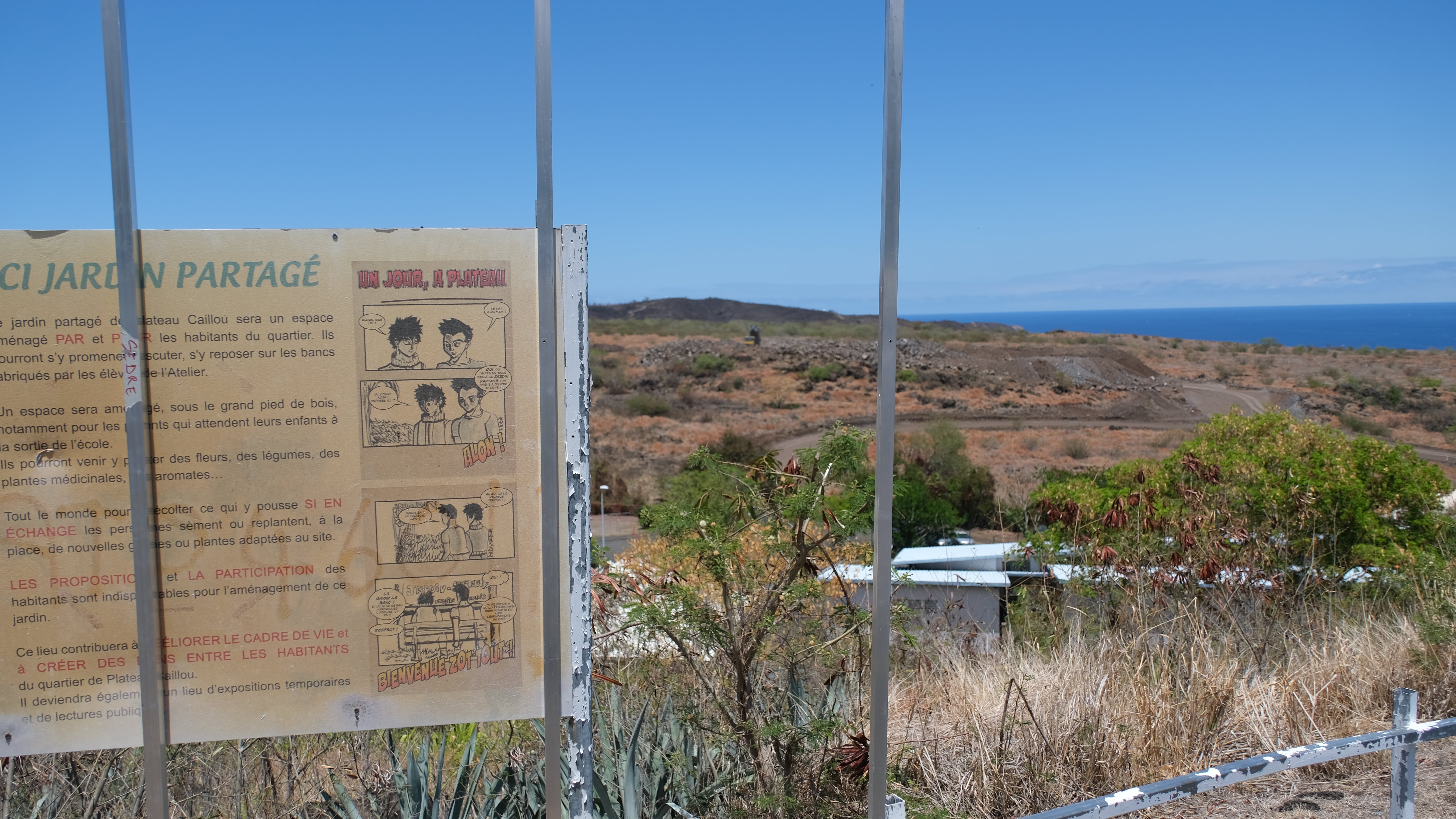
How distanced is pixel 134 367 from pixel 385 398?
20.0 inches

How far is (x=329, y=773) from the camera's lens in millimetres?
2914

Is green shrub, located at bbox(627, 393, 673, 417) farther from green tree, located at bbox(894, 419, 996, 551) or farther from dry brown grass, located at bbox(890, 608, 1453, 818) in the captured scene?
dry brown grass, located at bbox(890, 608, 1453, 818)

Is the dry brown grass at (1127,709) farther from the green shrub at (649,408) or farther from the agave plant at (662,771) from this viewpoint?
the green shrub at (649,408)

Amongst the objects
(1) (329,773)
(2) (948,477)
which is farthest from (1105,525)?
(2) (948,477)

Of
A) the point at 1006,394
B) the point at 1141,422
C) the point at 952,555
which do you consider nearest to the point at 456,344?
A: the point at 952,555

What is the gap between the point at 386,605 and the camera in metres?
2.00

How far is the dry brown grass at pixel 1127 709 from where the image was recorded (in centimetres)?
308

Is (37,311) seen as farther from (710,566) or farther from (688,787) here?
(688,787)

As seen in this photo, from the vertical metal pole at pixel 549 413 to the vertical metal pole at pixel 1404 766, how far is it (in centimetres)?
278

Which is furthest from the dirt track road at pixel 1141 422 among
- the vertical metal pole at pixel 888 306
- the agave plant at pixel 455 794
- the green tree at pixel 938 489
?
the vertical metal pole at pixel 888 306

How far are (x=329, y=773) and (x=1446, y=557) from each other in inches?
294

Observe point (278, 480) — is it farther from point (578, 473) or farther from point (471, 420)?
point (578, 473)

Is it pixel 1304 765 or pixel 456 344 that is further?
pixel 1304 765

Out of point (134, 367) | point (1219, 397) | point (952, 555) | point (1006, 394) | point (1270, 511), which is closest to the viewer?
point (134, 367)
